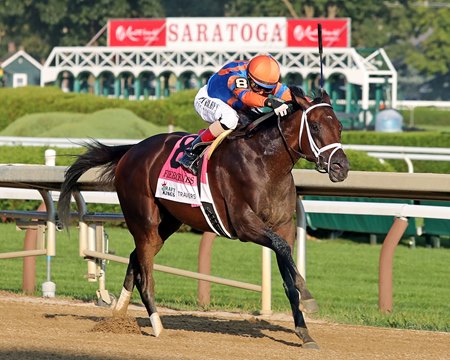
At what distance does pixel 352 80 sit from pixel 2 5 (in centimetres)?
3331

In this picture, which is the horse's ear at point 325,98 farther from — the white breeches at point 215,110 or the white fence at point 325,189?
the white fence at point 325,189

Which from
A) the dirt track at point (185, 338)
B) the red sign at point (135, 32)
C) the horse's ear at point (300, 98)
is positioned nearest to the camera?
the dirt track at point (185, 338)

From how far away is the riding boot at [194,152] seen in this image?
6738 millimetres

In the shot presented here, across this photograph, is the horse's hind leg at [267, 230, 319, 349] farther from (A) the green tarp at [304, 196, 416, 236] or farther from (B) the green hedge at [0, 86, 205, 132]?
(B) the green hedge at [0, 86, 205, 132]

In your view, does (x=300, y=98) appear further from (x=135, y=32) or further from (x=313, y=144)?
(x=135, y=32)

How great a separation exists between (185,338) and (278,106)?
52.5 inches

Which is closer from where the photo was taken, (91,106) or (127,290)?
(127,290)

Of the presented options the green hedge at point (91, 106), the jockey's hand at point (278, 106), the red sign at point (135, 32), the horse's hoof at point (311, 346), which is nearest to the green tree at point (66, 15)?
the red sign at point (135, 32)

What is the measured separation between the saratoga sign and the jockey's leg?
111 ft

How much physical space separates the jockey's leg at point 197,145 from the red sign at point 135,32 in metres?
37.1

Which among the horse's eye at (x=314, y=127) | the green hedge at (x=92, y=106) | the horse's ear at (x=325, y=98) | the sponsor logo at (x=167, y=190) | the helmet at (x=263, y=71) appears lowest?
the sponsor logo at (x=167, y=190)

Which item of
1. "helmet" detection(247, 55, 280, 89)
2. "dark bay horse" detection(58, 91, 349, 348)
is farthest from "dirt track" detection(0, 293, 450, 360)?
"helmet" detection(247, 55, 280, 89)

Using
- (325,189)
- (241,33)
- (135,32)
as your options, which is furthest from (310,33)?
(325,189)

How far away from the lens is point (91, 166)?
7.59m
